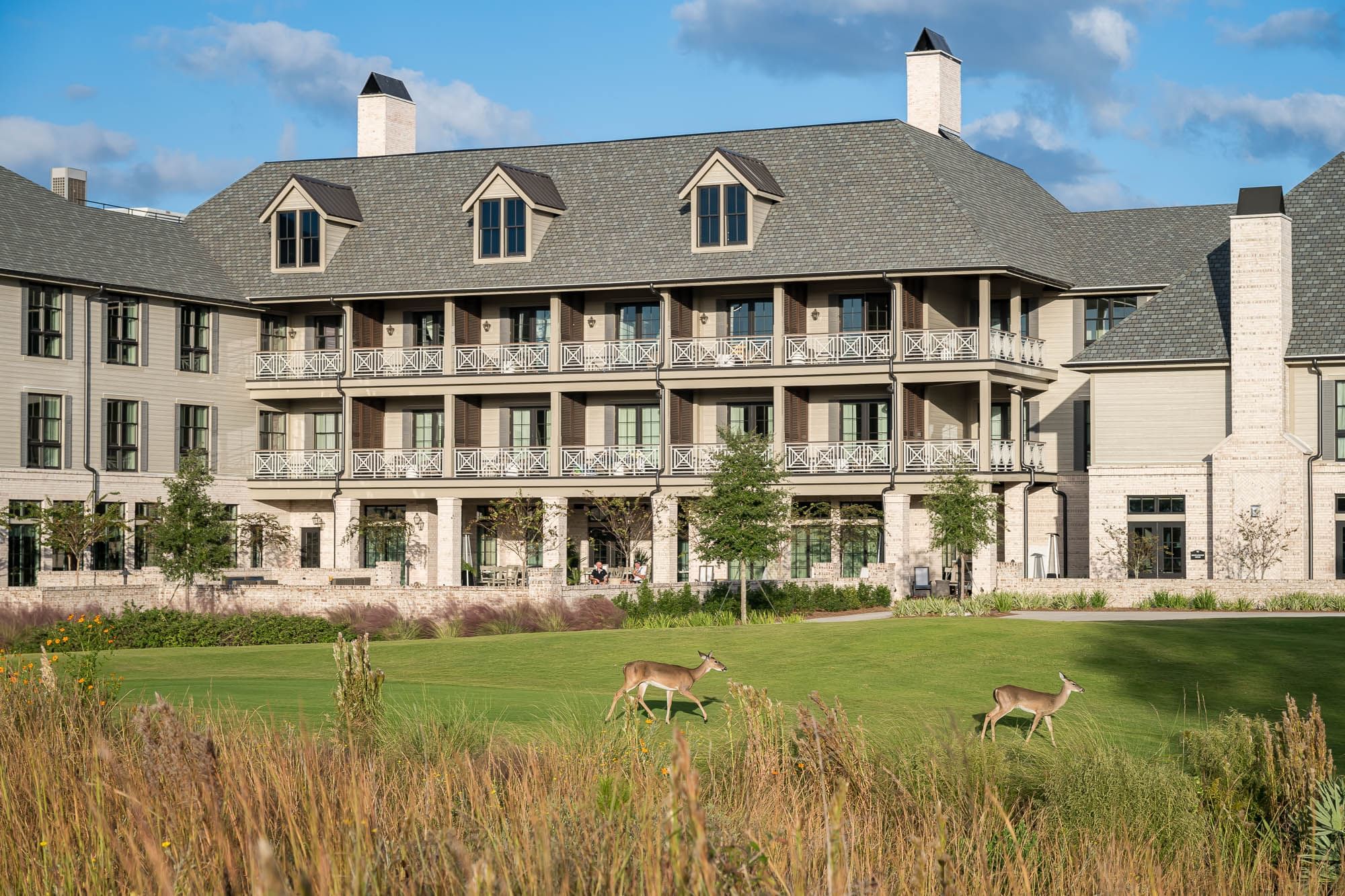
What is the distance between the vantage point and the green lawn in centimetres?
1808

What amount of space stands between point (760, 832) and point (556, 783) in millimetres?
1136

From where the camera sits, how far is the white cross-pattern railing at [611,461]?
1754 inches

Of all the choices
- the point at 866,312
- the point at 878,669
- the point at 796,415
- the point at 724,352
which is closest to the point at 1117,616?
the point at 878,669

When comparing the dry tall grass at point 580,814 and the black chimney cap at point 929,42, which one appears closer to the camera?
the dry tall grass at point 580,814

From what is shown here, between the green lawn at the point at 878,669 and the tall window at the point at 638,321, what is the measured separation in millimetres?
17090

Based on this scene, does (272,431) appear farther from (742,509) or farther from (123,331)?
(742,509)

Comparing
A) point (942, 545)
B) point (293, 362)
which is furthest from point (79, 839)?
point (293, 362)

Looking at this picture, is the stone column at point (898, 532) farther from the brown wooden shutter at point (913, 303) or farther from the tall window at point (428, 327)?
the tall window at point (428, 327)

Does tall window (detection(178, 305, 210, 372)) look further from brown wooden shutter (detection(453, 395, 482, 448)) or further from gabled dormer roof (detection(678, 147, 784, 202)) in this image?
gabled dormer roof (detection(678, 147, 784, 202))

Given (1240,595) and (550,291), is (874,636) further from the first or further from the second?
(550,291)

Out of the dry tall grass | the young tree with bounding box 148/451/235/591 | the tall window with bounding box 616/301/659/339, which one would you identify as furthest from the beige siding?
the dry tall grass

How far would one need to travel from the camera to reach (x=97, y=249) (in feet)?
145

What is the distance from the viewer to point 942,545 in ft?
121

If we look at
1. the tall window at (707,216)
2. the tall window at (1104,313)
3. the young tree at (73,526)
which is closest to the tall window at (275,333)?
the young tree at (73,526)
